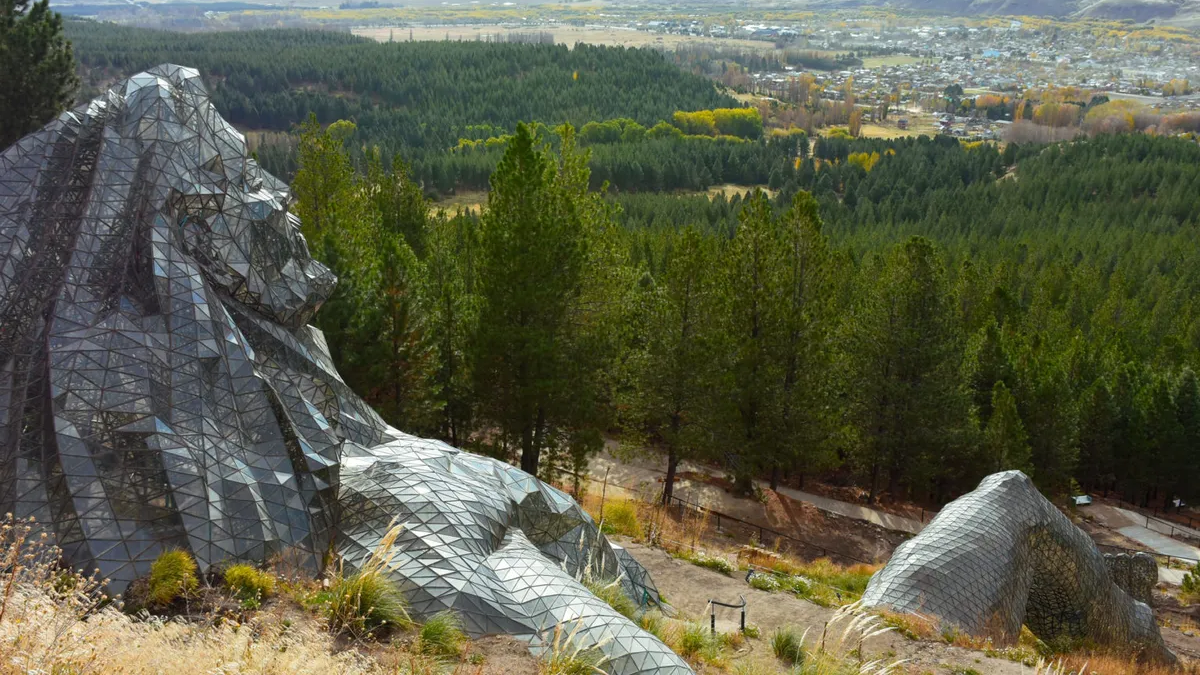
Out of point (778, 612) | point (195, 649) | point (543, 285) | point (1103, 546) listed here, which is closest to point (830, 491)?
point (1103, 546)

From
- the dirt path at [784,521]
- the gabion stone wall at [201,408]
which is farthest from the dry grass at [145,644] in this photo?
the dirt path at [784,521]

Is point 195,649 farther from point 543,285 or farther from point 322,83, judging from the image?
point 322,83

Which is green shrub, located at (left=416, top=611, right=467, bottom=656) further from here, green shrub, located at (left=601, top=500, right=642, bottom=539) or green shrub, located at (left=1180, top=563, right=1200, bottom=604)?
green shrub, located at (left=1180, top=563, right=1200, bottom=604)

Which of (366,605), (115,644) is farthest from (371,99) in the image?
(115,644)

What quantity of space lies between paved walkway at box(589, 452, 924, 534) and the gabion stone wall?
16927 millimetres

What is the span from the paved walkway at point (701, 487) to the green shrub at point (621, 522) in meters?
8.58

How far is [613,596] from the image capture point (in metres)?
12.8

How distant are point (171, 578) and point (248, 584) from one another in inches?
32.9

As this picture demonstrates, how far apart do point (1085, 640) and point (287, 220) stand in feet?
53.5

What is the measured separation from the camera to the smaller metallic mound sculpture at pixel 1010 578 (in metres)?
15.4

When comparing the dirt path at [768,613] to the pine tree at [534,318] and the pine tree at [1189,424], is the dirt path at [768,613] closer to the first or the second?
the pine tree at [534,318]

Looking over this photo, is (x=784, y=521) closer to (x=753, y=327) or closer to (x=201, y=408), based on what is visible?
(x=753, y=327)

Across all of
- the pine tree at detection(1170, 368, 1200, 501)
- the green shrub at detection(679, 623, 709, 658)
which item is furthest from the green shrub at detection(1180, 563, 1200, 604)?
the green shrub at detection(679, 623, 709, 658)

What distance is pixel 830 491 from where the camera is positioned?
35188 millimetres
